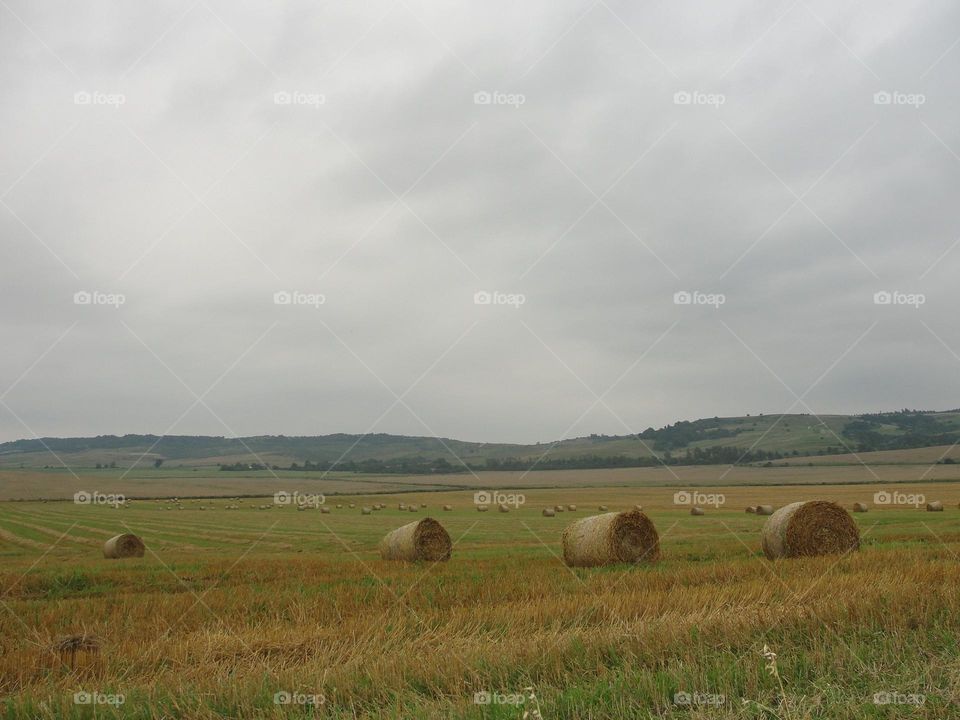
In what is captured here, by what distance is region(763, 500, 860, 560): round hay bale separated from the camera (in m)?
18.7

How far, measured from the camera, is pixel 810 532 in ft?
62.2

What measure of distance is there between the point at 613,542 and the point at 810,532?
5327 millimetres

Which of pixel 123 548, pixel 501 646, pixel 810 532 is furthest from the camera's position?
pixel 123 548

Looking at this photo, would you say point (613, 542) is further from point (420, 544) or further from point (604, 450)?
point (604, 450)

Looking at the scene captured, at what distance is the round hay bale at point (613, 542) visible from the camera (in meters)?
18.6

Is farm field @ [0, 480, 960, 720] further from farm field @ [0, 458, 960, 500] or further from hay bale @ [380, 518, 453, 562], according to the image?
farm field @ [0, 458, 960, 500]

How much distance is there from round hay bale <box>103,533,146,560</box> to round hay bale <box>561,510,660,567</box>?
14.8 meters

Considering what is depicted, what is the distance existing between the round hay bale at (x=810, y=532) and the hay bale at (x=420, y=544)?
30.0 ft

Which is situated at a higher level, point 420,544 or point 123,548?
point 123,548

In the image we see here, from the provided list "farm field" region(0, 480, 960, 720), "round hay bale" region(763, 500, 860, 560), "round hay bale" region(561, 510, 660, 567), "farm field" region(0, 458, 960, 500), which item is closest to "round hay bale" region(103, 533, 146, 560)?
"farm field" region(0, 480, 960, 720)

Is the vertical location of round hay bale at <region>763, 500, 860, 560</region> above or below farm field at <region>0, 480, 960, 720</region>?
below

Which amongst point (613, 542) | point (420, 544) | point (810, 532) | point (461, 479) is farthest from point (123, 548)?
point (461, 479)

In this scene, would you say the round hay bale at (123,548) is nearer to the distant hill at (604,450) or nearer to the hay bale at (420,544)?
the hay bale at (420,544)

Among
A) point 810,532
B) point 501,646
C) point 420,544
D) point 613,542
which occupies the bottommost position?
point 810,532
